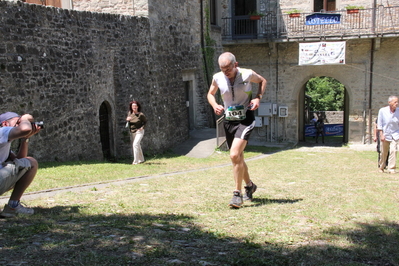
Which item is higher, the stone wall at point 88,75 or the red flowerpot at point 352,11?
the red flowerpot at point 352,11

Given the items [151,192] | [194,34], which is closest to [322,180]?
[151,192]

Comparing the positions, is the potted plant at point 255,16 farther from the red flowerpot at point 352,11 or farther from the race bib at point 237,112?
the race bib at point 237,112

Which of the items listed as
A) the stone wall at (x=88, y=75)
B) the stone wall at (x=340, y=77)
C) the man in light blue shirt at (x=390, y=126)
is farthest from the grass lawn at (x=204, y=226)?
the stone wall at (x=340, y=77)

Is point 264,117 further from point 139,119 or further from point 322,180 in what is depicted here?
point 322,180

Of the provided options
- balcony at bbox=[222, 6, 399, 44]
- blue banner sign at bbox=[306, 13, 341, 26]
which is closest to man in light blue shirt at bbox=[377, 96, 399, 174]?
balcony at bbox=[222, 6, 399, 44]

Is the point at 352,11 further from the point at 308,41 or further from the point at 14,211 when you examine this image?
the point at 14,211

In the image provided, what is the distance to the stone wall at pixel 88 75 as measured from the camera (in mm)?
9984

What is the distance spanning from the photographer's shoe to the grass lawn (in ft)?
0.37

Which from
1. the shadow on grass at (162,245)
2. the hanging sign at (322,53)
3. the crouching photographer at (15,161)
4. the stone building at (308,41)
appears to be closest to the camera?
the shadow on grass at (162,245)

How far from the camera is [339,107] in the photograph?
33812 millimetres

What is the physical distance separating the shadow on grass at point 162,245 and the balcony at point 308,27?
1556 cm

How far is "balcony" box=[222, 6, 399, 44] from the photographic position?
61.9 ft

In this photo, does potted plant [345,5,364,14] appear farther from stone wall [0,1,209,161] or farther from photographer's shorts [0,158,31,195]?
photographer's shorts [0,158,31,195]

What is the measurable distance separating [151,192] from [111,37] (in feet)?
23.2
